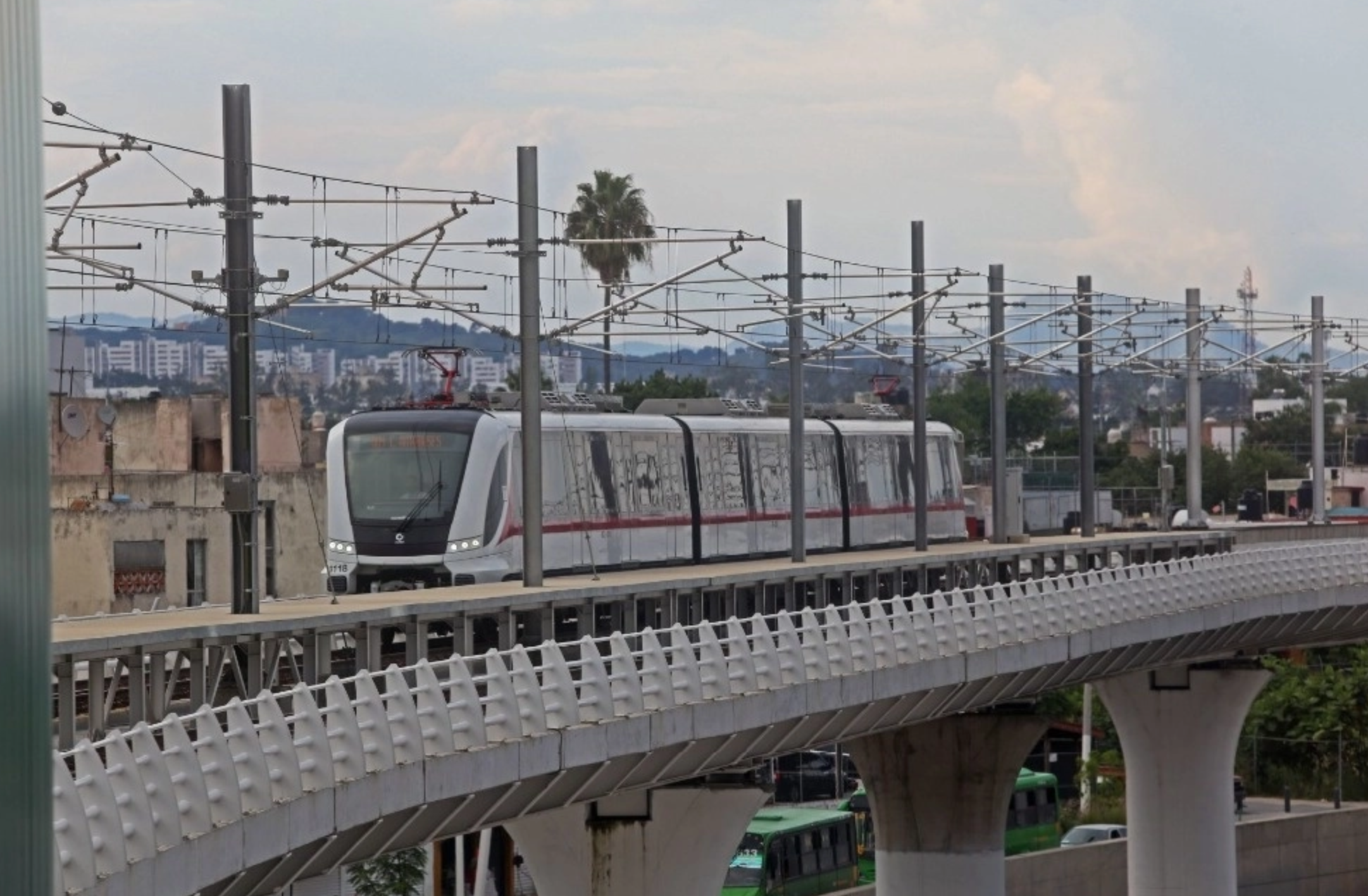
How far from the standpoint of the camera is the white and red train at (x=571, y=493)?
36531mm

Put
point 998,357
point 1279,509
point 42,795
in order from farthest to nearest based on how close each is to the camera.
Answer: point 1279,509, point 998,357, point 42,795

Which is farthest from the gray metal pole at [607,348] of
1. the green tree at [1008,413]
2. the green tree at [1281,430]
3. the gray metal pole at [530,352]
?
the green tree at [1281,430]

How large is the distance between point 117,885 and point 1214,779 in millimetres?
43319

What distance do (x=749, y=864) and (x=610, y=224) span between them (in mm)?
38932

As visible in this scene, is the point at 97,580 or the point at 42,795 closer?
the point at 42,795

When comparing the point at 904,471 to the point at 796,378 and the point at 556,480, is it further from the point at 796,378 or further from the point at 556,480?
the point at 556,480

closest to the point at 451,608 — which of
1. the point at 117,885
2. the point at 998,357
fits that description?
the point at 117,885

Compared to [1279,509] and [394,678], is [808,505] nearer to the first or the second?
[394,678]

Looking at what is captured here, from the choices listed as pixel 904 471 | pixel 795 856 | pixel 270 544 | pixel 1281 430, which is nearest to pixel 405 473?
pixel 795 856

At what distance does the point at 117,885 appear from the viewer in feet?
48.2

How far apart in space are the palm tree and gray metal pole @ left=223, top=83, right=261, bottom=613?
182 feet

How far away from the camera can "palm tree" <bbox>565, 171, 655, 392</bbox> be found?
84.2 metres

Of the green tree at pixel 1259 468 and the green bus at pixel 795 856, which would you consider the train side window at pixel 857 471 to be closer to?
the green bus at pixel 795 856

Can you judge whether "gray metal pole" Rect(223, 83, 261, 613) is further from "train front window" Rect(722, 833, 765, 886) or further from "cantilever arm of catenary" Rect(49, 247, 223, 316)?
"train front window" Rect(722, 833, 765, 886)
